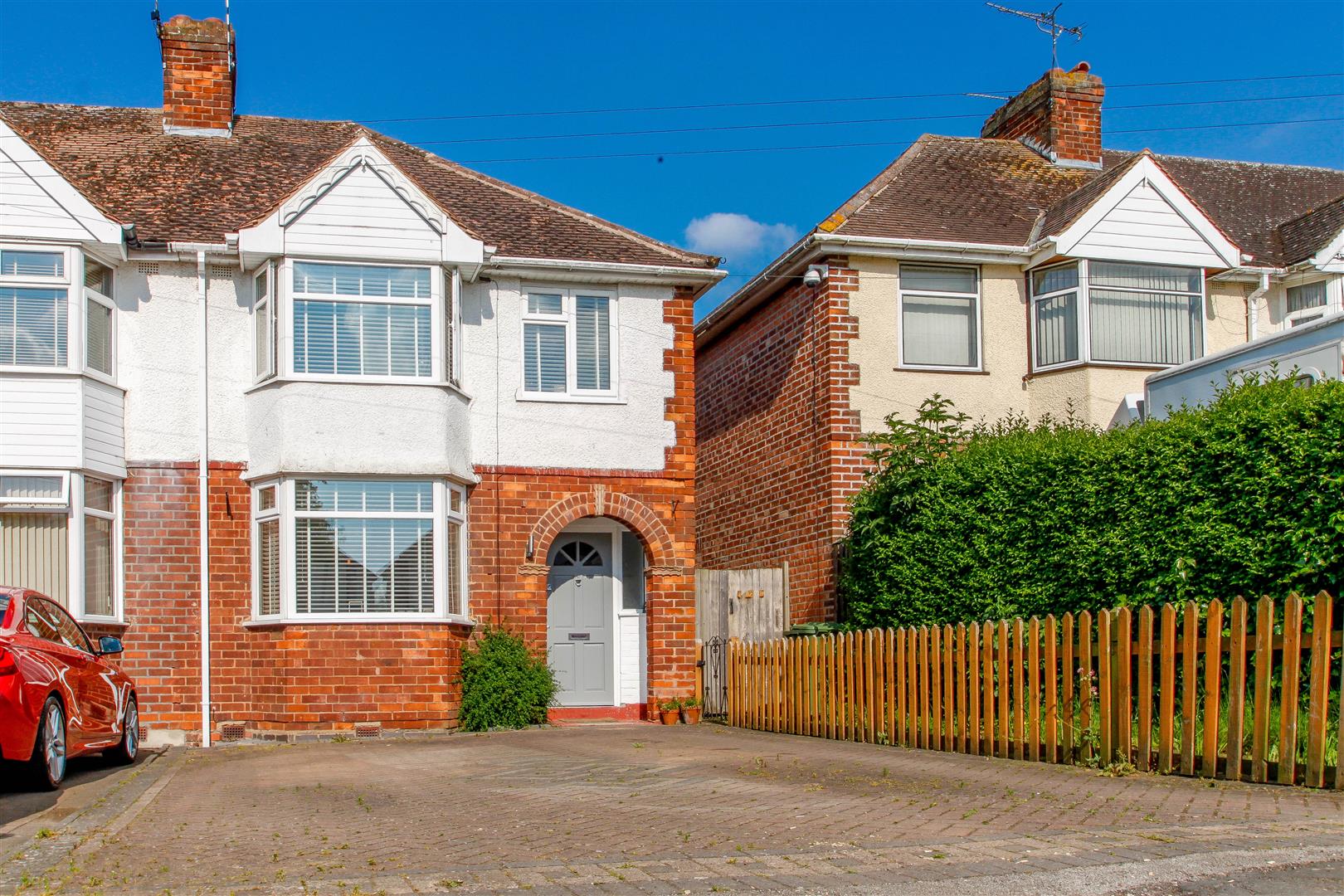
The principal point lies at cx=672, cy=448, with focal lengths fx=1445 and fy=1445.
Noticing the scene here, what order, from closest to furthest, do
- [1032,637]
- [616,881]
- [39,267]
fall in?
[616,881] < [1032,637] < [39,267]

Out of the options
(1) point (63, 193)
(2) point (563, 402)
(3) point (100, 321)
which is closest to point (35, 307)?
(3) point (100, 321)

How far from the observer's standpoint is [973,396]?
1980 cm

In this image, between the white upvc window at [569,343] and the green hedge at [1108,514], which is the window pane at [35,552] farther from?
the green hedge at [1108,514]

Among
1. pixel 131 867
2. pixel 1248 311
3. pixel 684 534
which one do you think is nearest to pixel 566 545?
pixel 684 534

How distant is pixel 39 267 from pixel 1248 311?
638 inches

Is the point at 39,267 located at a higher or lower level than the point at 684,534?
higher

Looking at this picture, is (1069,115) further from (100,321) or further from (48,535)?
(48,535)

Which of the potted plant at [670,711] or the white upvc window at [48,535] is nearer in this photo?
the white upvc window at [48,535]

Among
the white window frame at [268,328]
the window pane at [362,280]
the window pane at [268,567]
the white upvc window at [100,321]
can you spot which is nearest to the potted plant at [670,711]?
the window pane at [268,567]

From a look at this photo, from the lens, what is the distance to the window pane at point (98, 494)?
16.7 metres

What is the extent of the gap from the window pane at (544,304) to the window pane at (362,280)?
152 centimetres

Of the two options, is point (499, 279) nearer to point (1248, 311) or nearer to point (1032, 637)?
point (1032, 637)

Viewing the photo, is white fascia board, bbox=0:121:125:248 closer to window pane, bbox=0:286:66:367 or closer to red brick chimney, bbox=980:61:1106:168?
window pane, bbox=0:286:66:367

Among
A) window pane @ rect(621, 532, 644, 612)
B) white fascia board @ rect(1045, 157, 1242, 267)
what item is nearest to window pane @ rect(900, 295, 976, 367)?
white fascia board @ rect(1045, 157, 1242, 267)
